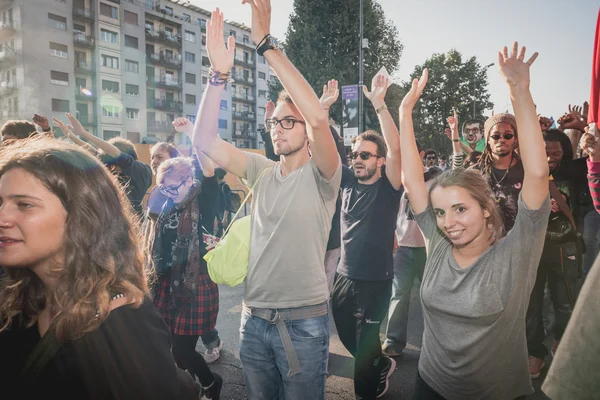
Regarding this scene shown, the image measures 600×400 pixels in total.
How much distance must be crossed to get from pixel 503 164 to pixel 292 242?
2.32 metres

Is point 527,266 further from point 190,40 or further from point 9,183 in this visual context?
point 190,40

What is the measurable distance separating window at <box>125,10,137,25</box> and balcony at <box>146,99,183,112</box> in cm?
919

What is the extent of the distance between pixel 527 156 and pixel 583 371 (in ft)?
4.33

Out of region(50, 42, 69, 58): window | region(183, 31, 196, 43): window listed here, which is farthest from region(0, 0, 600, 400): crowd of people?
region(183, 31, 196, 43): window

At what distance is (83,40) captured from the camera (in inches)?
1652

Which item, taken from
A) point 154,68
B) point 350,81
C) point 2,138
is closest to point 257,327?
point 2,138

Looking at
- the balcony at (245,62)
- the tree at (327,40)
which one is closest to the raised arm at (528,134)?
the tree at (327,40)

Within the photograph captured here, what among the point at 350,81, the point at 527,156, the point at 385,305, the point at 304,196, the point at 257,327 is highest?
the point at 350,81

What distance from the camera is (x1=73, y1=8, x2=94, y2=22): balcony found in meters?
41.6

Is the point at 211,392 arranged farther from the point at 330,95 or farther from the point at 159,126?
the point at 159,126

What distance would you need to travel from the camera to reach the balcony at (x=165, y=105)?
165ft

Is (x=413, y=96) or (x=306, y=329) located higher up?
(x=413, y=96)

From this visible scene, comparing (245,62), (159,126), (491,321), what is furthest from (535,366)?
(245,62)

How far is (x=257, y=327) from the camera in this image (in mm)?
2227
